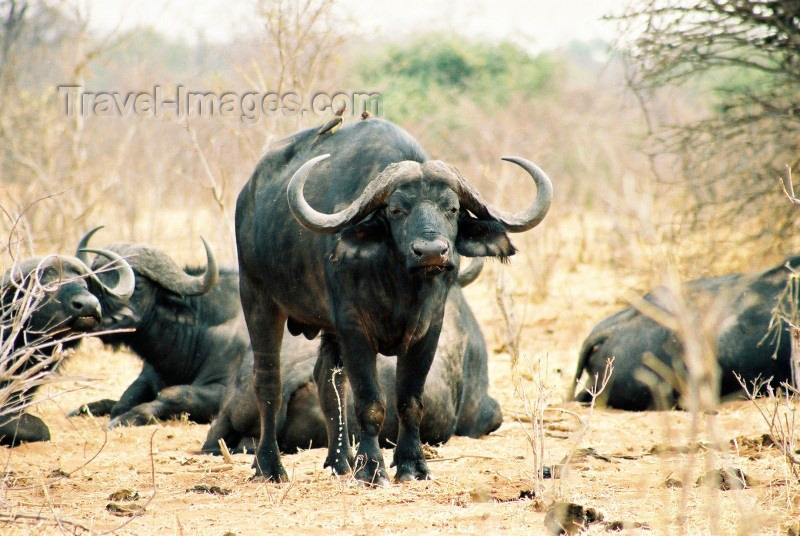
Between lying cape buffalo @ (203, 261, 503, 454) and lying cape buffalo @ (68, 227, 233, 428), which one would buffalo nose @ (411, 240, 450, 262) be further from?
lying cape buffalo @ (68, 227, 233, 428)

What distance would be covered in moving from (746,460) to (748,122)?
5576 mm

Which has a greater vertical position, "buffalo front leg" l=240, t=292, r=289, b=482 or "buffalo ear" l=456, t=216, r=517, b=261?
"buffalo ear" l=456, t=216, r=517, b=261

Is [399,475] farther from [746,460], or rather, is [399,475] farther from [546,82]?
[546,82]

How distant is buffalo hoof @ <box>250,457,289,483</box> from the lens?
18.0 ft

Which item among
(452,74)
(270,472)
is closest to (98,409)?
(270,472)

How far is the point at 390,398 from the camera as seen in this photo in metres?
6.38

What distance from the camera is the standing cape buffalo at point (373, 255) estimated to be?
4.79 m

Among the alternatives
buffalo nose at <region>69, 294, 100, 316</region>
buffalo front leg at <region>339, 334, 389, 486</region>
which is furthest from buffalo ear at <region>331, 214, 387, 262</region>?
buffalo nose at <region>69, 294, 100, 316</region>

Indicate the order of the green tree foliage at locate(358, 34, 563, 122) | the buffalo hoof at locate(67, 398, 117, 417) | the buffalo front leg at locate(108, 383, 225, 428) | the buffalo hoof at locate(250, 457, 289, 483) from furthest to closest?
the green tree foliage at locate(358, 34, 563, 122), the buffalo hoof at locate(67, 398, 117, 417), the buffalo front leg at locate(108, 383, 225, 428), the buffalo hoof at locate(250, 457, 289, 483)

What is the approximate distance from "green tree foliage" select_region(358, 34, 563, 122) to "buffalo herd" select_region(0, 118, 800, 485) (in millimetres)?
14729

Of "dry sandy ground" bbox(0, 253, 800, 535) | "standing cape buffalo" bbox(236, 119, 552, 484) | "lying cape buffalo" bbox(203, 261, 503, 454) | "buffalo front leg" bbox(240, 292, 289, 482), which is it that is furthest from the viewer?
"lying cape buffalo" bbox(203, 261, 503, 454)

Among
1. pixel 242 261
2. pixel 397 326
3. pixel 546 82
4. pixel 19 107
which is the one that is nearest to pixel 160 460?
pixel 242 261

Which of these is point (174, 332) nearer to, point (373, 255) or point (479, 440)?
point (479, 440)

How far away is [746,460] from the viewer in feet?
17.9
